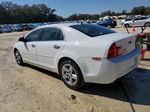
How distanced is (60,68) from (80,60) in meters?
0.76

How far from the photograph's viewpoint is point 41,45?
4.34 meters

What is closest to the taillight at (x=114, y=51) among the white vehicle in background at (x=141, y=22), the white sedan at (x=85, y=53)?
the white sedan at (x=85, y=53)

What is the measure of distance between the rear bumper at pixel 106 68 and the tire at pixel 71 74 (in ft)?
0.53

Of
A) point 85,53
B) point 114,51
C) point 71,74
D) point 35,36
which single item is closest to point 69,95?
point 71,74

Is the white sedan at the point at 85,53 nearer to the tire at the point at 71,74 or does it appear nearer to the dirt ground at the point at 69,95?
the tire at the point at 71,74

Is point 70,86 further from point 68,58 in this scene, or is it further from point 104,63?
point 104,63

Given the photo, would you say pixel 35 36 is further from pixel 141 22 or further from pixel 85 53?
pixel 141 22

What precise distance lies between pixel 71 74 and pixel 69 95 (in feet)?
1.54

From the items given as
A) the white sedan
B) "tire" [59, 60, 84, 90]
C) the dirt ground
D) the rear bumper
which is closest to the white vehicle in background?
the dirt ground

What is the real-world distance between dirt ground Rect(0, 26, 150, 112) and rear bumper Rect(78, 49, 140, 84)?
1.46 feet

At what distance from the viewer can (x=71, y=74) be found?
3.63m

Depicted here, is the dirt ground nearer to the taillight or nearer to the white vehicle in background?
the taillight

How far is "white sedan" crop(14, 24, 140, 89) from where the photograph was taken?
302 centimetres

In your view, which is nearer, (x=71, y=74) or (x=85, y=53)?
(x=85, y=53)
